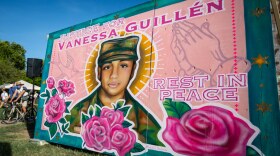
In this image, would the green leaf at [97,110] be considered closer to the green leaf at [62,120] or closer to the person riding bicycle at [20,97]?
the green leaf at [62,120]

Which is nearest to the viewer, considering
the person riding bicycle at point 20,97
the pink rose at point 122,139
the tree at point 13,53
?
the pink rose at point 122,139

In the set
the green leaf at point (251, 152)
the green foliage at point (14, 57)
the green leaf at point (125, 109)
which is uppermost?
the green foliage at point (14, 57)

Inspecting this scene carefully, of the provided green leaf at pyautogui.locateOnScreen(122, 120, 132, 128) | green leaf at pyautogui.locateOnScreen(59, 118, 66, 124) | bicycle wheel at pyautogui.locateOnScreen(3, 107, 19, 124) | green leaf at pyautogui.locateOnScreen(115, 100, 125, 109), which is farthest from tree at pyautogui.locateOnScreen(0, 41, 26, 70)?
green leaf at pyautogui.locateOnScreen(122, 120, 132, 128)

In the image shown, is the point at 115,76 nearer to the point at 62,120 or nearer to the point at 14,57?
the point at 62,120

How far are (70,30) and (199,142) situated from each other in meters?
4.27

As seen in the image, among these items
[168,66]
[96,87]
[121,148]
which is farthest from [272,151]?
[96,87]

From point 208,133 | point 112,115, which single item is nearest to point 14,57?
point 112,115

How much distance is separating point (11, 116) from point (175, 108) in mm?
9834

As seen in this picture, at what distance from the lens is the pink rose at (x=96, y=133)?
14.9ft

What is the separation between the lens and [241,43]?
316 cm

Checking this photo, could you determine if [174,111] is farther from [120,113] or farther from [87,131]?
[87,131]

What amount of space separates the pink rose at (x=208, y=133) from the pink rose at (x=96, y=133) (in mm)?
1355

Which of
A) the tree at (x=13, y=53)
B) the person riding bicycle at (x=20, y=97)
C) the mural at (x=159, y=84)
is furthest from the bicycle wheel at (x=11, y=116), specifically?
the tree at (x=13, y=53)

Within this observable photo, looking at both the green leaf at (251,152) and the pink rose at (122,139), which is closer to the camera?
the green leaf at (251,152)
